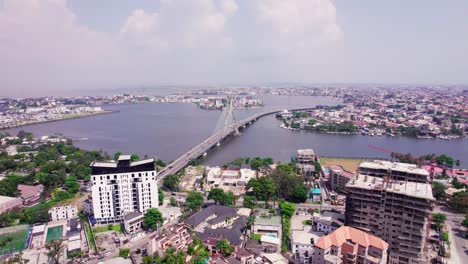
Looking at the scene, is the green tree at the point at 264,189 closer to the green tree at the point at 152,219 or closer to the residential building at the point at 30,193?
the green tree at the point at 152,219

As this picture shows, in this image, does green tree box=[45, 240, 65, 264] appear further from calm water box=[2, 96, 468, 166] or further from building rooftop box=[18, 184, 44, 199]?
calm water box=[2, 96, 468, 166]

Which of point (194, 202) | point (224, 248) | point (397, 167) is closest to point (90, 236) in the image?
point (194, 202)

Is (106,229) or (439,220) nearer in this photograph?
(439,220)

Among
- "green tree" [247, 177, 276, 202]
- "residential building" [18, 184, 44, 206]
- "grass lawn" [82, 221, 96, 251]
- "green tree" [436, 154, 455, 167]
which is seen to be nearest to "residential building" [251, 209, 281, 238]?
"green tree" [247, 177, 276, 202]

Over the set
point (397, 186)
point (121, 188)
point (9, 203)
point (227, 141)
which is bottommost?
point (9, 203)

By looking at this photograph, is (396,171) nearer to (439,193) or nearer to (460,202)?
(460,202)

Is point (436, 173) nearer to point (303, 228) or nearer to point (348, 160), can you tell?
point (348, 160)
